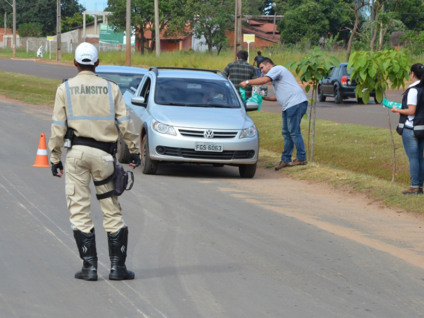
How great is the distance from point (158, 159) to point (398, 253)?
5.63 metres

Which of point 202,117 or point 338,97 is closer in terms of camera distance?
point 202,117

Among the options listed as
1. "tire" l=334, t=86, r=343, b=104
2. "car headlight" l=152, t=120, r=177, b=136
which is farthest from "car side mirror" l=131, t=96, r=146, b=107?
"tire" l=334, t=86, r=343, b=104

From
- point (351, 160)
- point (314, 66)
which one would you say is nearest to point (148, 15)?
point (351, 160)

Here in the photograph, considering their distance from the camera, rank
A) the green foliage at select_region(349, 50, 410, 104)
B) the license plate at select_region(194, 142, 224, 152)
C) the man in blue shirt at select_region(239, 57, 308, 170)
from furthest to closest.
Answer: the man in blue shirt at select_region(239, 57, 308, 170) < the license plate at select_region(194, 142, 224, 152) < the green foliage at select_region(349, 50, 410, 104)

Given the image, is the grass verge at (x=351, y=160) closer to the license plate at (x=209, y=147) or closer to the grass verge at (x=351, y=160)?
the grass verge at (x=351, y=160)

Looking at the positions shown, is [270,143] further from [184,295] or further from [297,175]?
[184,295]

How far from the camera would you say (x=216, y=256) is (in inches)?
312

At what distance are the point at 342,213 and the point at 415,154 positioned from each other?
1655mm

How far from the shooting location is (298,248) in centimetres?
845

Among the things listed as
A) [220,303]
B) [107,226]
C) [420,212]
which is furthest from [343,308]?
[420,212]

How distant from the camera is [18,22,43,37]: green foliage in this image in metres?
121

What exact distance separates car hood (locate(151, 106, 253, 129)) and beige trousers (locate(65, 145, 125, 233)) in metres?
6.70

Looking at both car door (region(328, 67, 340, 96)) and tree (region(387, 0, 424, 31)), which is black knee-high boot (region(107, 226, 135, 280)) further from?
tree (region(387, 0, 424, 31))

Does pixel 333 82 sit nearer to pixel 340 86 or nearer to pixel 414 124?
pixel 340 86
